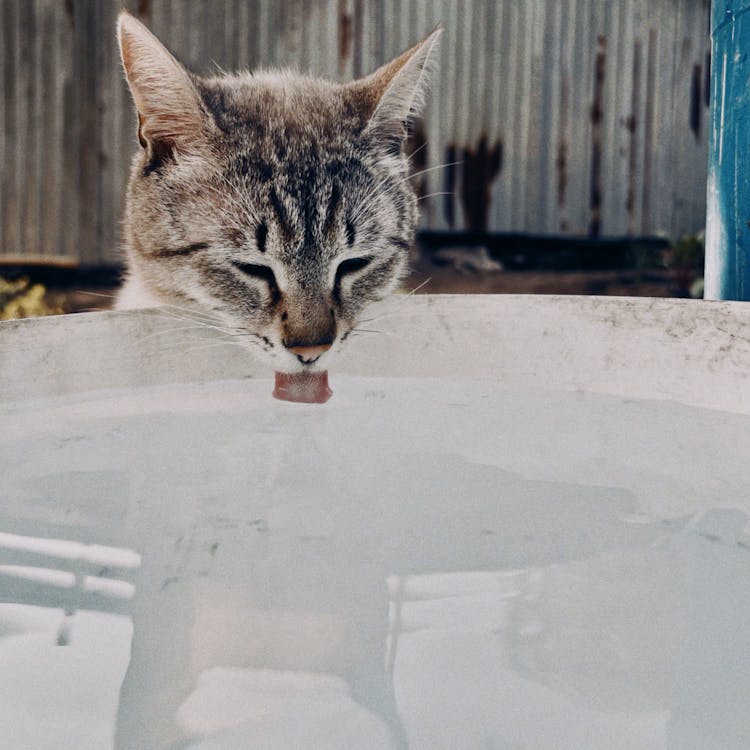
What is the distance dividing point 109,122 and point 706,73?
191 inches

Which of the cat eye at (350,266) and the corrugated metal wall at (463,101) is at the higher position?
the corrugated metal wall at (463,101)

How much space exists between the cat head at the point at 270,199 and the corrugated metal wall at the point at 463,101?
3.92m

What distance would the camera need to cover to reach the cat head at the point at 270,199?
5.83ft

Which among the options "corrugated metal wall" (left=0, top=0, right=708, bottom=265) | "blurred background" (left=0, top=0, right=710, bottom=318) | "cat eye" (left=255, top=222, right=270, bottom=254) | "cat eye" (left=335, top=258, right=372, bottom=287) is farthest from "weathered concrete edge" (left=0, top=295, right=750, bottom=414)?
"corrugated metal wall" (left=0, top=0, right=708, bottom=265)

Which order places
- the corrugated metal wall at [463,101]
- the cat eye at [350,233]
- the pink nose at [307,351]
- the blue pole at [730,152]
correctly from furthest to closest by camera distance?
the corrugated metal wall at [463,101], the blue pole at [730,152], the cat eye at [350,233], the pink nose at [307,351]

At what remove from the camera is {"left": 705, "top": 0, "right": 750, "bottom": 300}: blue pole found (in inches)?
81.4

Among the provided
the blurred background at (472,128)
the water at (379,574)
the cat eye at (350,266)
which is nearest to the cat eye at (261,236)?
the cat eye at (350,266)

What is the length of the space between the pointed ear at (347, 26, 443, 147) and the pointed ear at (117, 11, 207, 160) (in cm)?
43

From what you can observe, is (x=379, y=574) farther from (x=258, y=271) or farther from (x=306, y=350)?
(x=258, y=271)

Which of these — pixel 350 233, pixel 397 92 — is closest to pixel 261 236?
pixel 350 233

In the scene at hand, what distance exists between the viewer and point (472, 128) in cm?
646

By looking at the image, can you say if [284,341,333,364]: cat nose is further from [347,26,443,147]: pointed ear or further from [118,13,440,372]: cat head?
Result: [347,26,443,147]: pointed ear

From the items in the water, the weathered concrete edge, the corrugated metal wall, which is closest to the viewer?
the water

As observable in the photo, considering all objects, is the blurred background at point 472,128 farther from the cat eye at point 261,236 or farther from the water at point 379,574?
the water at point 379,574
